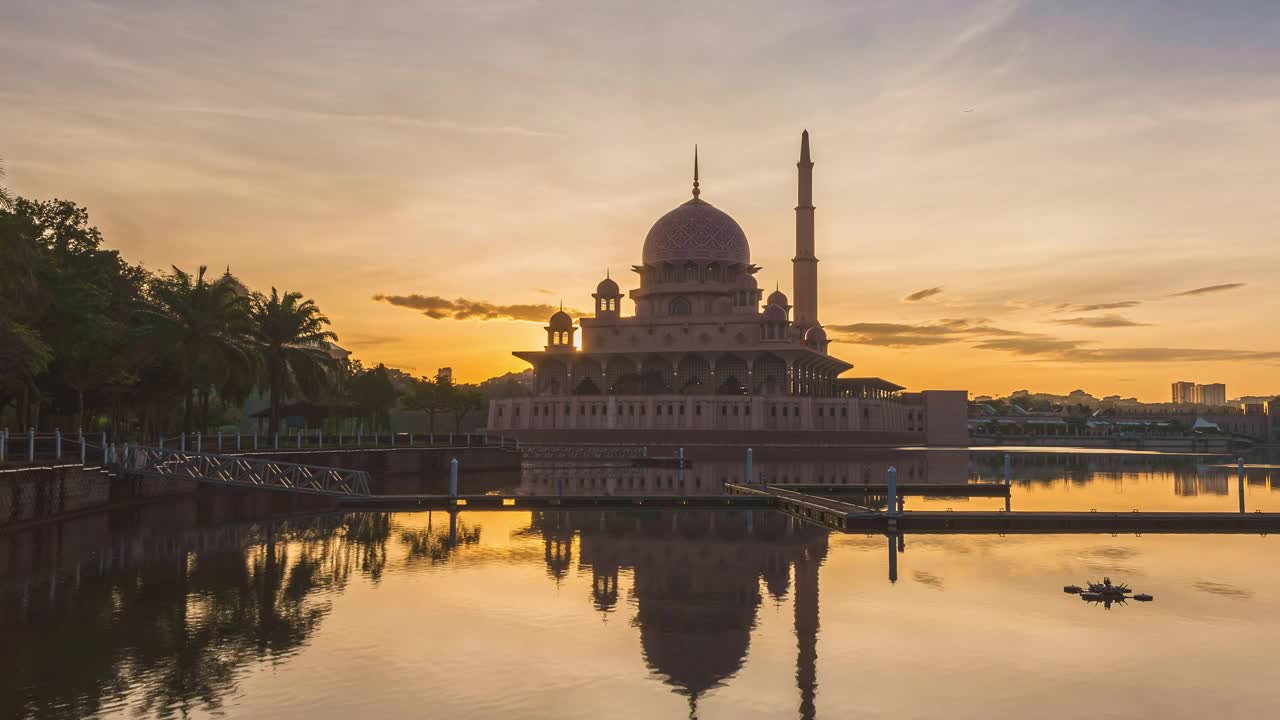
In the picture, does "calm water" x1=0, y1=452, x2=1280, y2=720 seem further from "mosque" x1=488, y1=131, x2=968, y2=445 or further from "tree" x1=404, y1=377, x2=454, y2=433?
"tree" x1=404, y1=377, x2=454, y2=433

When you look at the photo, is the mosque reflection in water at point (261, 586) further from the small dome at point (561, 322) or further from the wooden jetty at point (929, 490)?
the small dome at point (561, 322)

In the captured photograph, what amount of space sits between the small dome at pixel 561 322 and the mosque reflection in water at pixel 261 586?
69736 millimetres

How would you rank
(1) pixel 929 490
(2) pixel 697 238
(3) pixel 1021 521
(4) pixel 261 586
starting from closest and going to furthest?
(4) pixel 261 586 → (3) pixel 1021 521 → (1) pixel 929 490 → (2) pixel 697 238

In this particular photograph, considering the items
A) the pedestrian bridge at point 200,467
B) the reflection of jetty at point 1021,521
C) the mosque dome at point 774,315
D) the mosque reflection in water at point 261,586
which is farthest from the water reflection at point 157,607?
the mosque dome at point 774,315

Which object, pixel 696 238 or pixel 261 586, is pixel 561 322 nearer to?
pixel 696 238

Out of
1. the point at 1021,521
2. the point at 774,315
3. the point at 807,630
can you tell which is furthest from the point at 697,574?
the point at 774,315

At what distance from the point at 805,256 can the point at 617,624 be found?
329 feet

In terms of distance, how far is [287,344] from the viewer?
202 ft

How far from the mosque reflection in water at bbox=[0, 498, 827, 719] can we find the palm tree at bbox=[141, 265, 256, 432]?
1213 cm

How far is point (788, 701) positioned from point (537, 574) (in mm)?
10613

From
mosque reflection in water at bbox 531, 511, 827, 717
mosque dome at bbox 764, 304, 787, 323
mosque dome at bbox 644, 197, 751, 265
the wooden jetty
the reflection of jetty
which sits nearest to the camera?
mosque reflection in water at bbox 531, 511, 827, 717

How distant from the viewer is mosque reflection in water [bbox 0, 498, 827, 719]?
15.4 meters

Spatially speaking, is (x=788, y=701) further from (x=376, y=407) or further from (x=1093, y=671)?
(x=376, y=407)

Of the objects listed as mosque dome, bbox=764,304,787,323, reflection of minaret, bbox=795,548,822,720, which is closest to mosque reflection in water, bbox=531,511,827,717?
reflection of minaret, bbox=795,548,822,720
